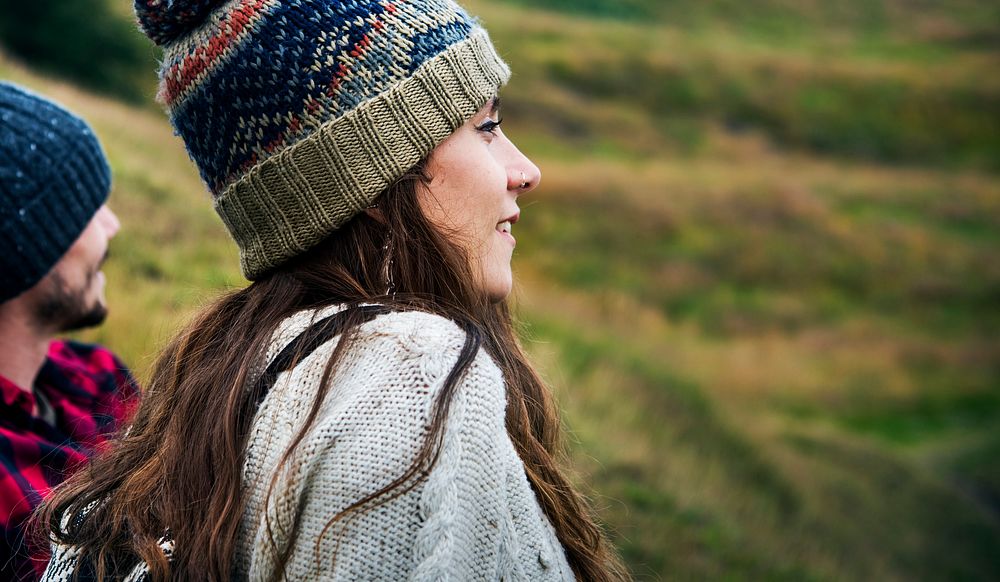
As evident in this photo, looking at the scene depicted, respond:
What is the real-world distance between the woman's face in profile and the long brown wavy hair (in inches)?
1.5

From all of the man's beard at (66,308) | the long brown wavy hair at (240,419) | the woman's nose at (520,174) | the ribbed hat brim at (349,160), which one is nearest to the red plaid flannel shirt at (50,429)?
the man's beard at (66,308)

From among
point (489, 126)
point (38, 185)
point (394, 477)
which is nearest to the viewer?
point (394, 477)

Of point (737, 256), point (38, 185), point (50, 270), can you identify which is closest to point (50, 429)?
point (50, 270)

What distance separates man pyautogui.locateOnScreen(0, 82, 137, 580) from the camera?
3.20 m

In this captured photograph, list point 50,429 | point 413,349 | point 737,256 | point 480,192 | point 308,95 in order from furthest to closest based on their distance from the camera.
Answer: point 737,256 < point 50,429 < point 480,192 < point 308,95 < point 413,349

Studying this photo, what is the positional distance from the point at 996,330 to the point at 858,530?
13.2 metres

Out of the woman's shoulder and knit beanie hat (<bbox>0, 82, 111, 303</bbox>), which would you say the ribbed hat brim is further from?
knit beanie hat (<bbox>0, 82, 111, 303</bbox>)

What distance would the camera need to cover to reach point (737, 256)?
803 inches

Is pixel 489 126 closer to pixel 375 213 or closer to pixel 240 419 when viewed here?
pixel 375 213

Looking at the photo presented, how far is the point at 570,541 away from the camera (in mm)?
2135

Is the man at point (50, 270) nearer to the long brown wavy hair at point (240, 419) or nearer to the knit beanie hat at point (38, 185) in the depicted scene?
the knit beanie hat at point (38, 185)

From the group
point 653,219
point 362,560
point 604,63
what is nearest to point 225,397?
point 362,560

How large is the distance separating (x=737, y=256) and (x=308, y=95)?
1921cm

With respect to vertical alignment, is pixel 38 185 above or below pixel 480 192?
below
